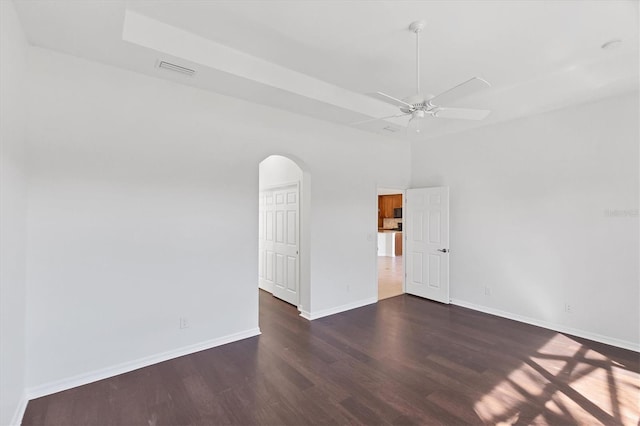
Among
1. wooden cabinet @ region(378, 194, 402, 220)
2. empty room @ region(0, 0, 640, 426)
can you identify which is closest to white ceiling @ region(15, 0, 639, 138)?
empty room @ region(0, 0, 640, 426)

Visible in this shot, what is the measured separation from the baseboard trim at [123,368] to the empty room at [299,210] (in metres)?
0.02

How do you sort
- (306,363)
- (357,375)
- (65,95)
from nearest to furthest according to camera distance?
(65,95) < (357,375) < (306,363)

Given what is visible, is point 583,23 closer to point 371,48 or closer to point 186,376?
point 371,48

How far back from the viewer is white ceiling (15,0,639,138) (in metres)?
2.36

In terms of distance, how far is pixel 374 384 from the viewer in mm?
2801

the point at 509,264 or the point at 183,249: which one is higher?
the point at 183,249

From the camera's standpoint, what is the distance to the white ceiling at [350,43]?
236 centimetres

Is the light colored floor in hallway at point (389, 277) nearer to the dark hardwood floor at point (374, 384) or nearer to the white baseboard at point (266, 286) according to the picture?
the dark hardwood floor at point (374, 384)

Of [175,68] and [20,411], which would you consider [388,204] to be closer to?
[175,68]

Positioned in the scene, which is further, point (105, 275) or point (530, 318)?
point (530, 318)

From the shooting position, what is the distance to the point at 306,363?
126 inches

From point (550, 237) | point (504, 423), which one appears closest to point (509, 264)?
point (550, 237)

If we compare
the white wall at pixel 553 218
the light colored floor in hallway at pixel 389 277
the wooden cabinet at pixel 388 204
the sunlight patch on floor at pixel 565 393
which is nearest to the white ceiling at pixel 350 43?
the white wall at pixel 553 218

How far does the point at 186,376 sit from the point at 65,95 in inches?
112
